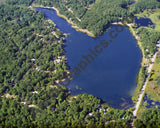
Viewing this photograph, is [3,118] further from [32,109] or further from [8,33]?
[8,33]

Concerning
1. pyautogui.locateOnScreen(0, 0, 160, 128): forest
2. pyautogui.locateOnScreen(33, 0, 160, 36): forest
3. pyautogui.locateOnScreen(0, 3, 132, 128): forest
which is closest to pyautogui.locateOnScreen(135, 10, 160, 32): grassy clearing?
pyautogui.locateOnScreen(33, 0, 160, 36): forest

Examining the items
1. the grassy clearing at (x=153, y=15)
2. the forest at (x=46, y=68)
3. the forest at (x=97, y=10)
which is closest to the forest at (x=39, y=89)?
the forest at (x=46, y=68)

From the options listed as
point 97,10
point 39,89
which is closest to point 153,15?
point 97,10

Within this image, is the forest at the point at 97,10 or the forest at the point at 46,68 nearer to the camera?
the forest at the point at 46,68

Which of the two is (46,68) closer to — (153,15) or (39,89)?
(39,89)

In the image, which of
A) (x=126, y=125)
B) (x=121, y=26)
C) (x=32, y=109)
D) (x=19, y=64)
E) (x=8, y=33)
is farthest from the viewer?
(x=121, y=26)

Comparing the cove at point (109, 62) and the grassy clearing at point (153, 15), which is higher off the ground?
the grassy clearing at point (153, 15)

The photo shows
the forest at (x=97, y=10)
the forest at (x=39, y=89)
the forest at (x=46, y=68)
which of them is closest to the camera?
the forest at (x=39, y=89)

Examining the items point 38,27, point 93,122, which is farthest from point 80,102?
point 38,27

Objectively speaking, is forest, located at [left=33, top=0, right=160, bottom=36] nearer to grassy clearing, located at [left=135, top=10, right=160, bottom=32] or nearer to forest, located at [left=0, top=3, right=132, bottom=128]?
grassy clearing, located at [left=135, top=10, right=160, bottom=32]

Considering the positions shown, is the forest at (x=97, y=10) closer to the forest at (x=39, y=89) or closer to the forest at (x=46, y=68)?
the forest at (x=46, y=68)

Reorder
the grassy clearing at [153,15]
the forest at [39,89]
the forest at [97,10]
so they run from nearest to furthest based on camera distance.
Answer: the forest at [39,89] → the forest at [97,10] → the grassy clearing at [153,15]
